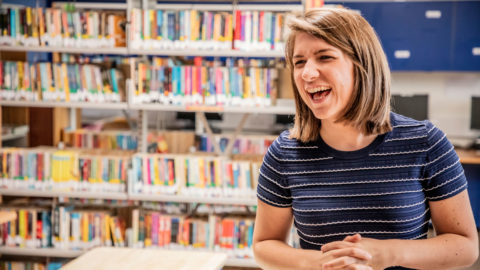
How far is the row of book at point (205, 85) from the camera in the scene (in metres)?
3.64

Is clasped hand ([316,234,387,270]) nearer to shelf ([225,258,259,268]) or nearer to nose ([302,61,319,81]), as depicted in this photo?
nose ([302,61,319,81])

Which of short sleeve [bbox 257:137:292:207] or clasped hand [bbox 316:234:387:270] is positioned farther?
short sleeve [bbox 257:137:292:207]

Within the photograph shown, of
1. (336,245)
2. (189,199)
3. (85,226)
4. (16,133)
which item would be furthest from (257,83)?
(16,133)

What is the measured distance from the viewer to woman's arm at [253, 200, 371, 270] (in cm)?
113

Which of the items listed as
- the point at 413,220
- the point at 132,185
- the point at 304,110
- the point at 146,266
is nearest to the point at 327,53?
the point at 304,110

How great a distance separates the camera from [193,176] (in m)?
3.71

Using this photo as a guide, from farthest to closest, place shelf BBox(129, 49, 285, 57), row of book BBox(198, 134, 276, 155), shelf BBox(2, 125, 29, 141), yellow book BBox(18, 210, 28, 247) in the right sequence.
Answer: row of book BBox(198, 134, 276, 155) → shelf BBox(2, 125, 29, 141) → yellow book BBox(18, 210, 28, 247) → shelf BBox(129, 49, 285, 57)

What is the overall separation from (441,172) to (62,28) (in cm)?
326

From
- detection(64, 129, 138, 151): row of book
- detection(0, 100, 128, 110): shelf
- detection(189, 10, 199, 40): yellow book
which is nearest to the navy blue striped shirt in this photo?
detection(189, 10, 199, 40): yellow book

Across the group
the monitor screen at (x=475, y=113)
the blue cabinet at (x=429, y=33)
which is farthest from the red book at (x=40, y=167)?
the monitor screen at (x=475, y=113)

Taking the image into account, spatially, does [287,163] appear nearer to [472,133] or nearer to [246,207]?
[246,207]

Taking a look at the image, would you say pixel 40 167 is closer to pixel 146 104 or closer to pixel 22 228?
pixel 22 228

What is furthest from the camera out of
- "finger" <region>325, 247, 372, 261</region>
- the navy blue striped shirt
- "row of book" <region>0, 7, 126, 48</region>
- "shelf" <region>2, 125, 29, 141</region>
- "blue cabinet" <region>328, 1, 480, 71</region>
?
"blue cabinet" <region>328, 1, 480, 71</region>

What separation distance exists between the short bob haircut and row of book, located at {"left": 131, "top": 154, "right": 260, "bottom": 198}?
2.45 m
